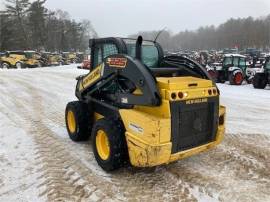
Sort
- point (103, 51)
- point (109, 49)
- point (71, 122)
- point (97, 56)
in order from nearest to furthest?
point (109, 49)
point (103, 51)
point (97, 56)
point (71, 122)

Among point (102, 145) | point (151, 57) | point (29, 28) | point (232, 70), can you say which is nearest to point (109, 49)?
point (151, 57)

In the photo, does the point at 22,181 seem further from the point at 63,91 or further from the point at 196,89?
the point at 63,91

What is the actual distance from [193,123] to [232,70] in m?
14.4

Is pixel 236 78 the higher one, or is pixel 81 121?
pixel 81 121

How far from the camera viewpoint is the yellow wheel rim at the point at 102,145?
5.36 metres

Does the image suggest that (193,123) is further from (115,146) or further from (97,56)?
(97,56)

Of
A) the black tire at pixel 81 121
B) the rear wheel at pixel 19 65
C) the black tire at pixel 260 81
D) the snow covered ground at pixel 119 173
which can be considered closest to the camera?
the snow covered ground at pixel 119 173

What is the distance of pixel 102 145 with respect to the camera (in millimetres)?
5461

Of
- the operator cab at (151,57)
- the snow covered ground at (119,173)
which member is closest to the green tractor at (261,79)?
the snow covered ground at (119,173)

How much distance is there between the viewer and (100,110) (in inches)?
243

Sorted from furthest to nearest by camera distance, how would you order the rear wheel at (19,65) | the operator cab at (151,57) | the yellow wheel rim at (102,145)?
the rear wheel at (19,65), the operator cab at (151,57), the yellow wheel rim at (102,145)

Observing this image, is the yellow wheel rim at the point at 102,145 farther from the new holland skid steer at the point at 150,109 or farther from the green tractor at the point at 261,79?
the green tractor at the point at 261,79

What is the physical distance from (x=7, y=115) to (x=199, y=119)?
573 cm

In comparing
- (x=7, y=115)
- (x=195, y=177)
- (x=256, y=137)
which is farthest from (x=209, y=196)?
(x=7, y=115)
